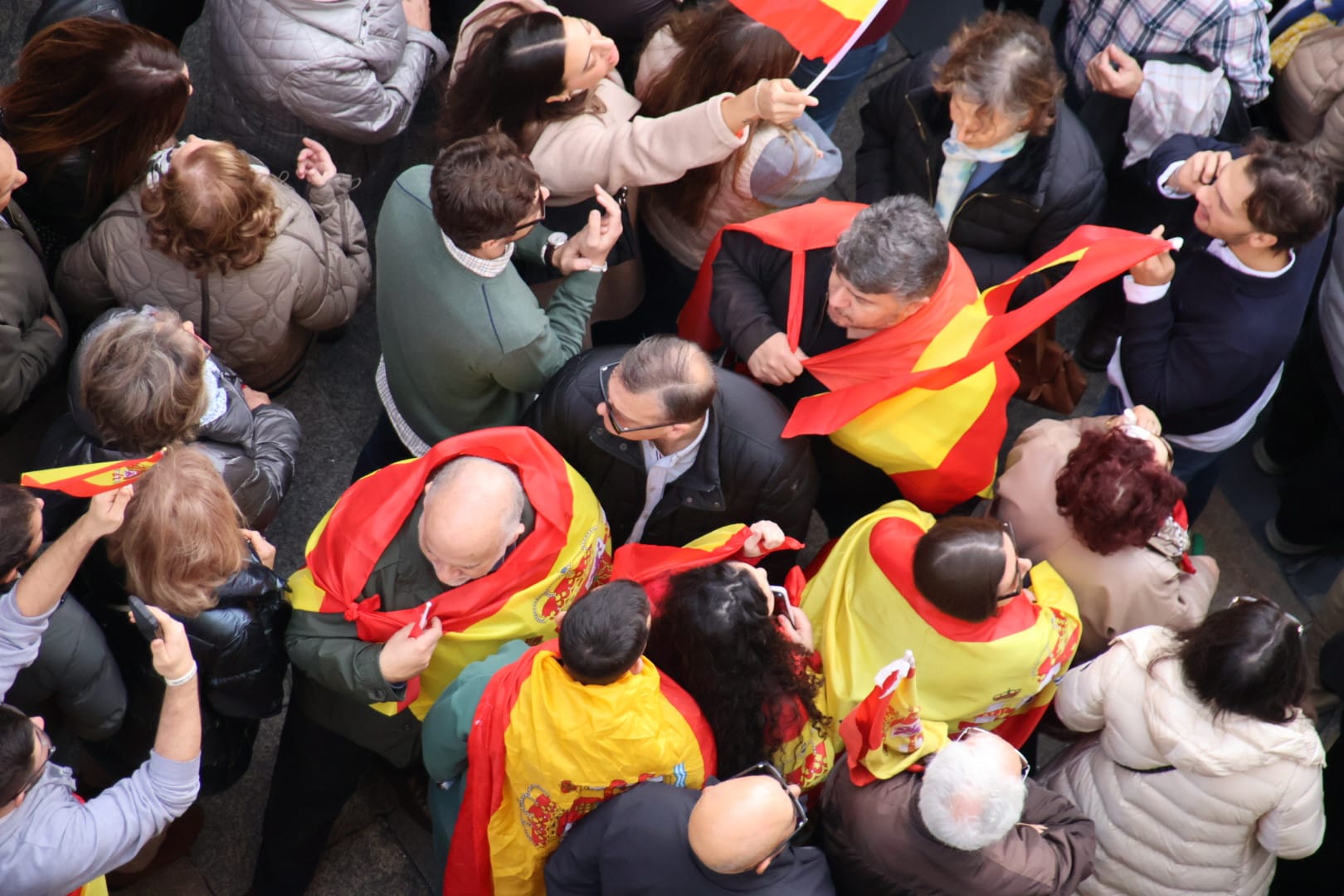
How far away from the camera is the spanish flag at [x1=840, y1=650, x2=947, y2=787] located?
9.57ft

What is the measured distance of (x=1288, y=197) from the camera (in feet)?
11.6

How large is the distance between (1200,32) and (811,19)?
177 centimetres

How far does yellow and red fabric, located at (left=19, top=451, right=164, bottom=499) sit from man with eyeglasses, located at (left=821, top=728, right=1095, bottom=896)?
6.36ft

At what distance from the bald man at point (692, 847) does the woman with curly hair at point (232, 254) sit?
1.89m

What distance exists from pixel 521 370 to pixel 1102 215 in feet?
9.11

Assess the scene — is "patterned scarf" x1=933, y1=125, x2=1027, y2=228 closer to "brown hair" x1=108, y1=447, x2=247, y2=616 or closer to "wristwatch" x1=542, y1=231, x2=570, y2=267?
"wristwatch" x1=542, y1=231, x2=570, y2=267

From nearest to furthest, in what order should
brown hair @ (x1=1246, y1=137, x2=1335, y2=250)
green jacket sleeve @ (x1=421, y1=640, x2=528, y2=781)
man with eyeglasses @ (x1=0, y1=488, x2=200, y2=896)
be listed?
man with eyeglasses @ (x1=0, y1=488, x2=200, y2=896), green jacket sleeve @ (x1=421, y1=640, x2=528, y2=781), brown hair @ (x1=1246, y1=137, x2=1335, y2=250)

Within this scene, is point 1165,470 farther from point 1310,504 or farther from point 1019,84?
point 1310,504

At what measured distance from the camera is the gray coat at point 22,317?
3.44m

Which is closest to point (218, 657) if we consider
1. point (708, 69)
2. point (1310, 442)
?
point (708, 69)

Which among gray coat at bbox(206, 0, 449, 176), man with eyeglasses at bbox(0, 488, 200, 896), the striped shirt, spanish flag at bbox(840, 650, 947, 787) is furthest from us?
the striped shirt

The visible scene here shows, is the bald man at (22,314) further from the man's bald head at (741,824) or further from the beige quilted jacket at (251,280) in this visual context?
the man's bald head at (741,824)

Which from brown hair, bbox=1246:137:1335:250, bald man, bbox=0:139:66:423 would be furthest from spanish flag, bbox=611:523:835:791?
bald man, bbox=0:139:66:423

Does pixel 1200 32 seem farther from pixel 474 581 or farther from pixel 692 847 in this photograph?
pixel 692 847
